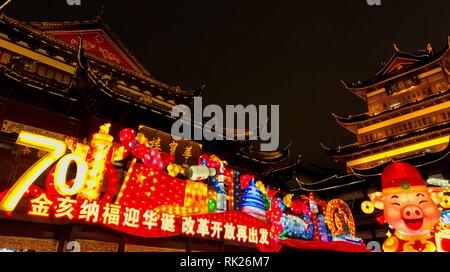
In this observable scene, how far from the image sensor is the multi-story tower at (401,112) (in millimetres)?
26828

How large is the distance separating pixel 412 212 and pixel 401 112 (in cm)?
2493

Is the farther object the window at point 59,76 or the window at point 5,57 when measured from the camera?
the window at point 59,76

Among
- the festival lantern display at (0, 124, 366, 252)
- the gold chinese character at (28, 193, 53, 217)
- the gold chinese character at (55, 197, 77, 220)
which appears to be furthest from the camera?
the gold chinese character at (55, 197, 77, 220)

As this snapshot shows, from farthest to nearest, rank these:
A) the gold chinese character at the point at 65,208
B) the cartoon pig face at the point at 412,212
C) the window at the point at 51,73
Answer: the window at the point at 51,73
the cartoon pig face at the point at 412,212
the gold chinese character at the point at 65,208

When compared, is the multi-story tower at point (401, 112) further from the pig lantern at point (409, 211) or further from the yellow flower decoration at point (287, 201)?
the pig lantern at point (409, 211)

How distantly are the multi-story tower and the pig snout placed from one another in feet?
59.1

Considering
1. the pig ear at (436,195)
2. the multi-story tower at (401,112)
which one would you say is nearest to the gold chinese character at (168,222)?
the pig ear at (436,195)

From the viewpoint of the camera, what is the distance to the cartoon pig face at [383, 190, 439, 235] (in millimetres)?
8250

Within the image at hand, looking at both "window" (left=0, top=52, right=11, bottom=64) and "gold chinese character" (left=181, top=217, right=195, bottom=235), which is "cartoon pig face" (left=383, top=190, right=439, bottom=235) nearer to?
"gold chinese character" (left=181, top=217, right=195, bottom=235)

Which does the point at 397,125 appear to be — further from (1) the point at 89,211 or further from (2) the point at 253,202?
(1) the point at 89,211

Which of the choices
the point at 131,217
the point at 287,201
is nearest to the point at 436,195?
the point at 287,201

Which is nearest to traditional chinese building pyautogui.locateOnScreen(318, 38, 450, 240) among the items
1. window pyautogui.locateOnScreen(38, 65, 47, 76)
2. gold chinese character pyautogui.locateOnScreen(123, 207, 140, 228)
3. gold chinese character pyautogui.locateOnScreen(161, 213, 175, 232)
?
gold chinese character pyautogui.locateOnScreen(161, 213, 175, 232)

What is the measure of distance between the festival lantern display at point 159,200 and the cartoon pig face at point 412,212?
4993 millimetres
